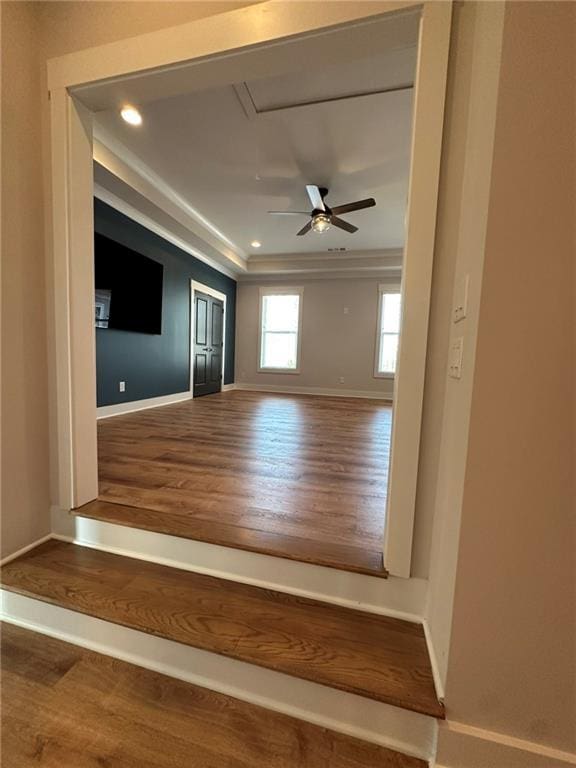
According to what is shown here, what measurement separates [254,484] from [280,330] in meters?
5.33

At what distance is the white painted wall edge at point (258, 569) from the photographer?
1136 millimetres

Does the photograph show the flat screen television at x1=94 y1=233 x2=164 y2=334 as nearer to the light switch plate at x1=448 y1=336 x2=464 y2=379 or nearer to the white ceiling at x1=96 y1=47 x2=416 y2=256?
the white ceiling at x1=96 y1=47 x2=416 y2=256

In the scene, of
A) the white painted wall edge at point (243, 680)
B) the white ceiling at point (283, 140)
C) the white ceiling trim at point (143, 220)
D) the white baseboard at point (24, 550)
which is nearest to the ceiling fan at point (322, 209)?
the white ceiling at point (283, 140)

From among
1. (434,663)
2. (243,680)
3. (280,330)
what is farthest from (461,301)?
(280,330)

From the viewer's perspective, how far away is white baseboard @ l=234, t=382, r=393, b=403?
6.48 m

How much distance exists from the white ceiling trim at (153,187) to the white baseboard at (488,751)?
4.10 m

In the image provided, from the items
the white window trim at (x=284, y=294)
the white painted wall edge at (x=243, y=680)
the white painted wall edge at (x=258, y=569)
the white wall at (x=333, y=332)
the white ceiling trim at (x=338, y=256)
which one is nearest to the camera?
the white painted wall edge at (x=243, y=680)

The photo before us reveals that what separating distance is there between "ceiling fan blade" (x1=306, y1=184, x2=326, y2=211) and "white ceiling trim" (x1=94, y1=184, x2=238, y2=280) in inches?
81.7

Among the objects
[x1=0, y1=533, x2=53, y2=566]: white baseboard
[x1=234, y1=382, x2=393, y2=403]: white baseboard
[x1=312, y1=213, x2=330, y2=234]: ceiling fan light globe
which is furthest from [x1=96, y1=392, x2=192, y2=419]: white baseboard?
[x1=312, y1=213, x2=330, y2=234]: ceiling fan light globe

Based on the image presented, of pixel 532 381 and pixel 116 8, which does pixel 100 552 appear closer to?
pixel 532 381

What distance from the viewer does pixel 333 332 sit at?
6.61m

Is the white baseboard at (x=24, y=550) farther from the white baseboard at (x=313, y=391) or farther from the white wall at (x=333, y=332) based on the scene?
the white wall at (x=333, y=332)

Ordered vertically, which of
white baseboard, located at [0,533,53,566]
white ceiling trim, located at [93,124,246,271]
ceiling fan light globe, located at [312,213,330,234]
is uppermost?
white ceiling trim, located at [93,124,246,271]

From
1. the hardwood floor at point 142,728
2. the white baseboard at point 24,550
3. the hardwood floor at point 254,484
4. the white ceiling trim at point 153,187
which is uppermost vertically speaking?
the white ceiling trim at point 153,187
